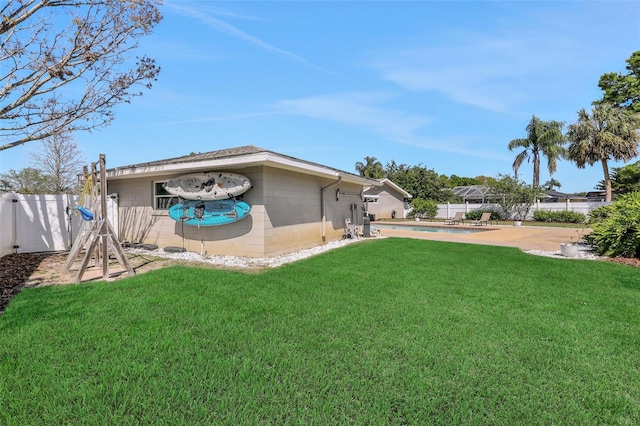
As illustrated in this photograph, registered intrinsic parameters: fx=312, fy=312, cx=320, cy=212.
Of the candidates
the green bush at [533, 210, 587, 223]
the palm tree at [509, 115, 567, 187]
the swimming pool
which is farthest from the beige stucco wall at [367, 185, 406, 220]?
the green bush at [533, 210, 587, 223]

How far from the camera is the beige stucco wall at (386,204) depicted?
97.9 feet

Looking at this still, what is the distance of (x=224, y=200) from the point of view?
28.2 ft

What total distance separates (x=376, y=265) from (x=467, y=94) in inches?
390

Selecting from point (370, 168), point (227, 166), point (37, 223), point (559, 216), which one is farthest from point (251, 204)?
point (370, 168)

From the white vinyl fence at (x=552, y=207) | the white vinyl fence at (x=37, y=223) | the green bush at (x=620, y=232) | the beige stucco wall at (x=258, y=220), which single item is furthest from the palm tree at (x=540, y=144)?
the white vinyl fence at (x=37, y=223)

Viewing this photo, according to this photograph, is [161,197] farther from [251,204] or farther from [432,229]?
[432,229]

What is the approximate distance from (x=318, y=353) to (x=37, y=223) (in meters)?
10.8

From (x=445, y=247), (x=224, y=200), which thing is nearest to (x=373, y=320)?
(x=224, y=200)

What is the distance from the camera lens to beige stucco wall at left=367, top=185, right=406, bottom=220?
29.8 m

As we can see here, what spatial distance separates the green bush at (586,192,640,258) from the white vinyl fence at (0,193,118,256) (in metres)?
16.3

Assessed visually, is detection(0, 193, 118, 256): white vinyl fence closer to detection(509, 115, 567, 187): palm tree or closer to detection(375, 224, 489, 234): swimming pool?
detection(375, 224, 489, 234): swimming pool

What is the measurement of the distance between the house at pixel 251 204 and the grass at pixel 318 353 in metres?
3.11

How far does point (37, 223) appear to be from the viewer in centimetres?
952

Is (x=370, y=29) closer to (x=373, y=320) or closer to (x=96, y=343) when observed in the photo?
(x=373, y=320)
